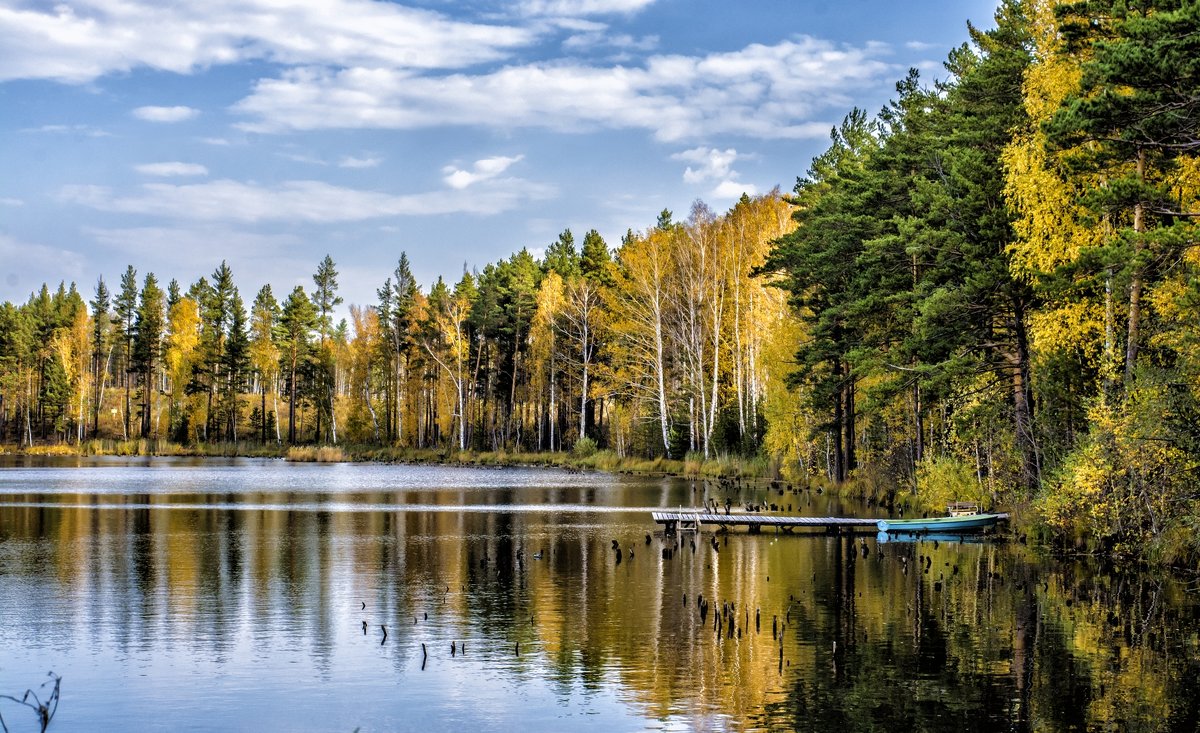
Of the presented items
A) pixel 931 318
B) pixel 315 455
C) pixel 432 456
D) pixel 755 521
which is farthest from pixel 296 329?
pixel 931 318

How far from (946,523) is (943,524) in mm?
99

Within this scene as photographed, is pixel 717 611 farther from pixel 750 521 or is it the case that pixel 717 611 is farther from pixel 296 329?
pixel 296 329

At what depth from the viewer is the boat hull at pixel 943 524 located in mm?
37000

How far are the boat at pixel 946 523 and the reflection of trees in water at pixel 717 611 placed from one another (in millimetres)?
1313

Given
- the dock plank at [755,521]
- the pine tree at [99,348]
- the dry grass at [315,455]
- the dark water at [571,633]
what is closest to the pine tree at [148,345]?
the pine tree at [99,348]

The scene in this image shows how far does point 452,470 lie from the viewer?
8469cm

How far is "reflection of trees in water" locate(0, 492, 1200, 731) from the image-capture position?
1673 cm

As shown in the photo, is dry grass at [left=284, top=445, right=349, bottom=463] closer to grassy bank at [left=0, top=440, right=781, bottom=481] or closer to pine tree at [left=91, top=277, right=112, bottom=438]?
grassy bank at [left=0, top=440, right=781, bottom=481]

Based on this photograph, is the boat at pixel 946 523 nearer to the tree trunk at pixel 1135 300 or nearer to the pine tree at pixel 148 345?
the tree trunk at pixel 1135 300

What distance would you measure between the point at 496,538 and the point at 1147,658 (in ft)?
72.3

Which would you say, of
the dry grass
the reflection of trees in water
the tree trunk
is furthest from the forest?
the dry grass

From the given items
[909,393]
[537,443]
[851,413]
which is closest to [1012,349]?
[909,393]

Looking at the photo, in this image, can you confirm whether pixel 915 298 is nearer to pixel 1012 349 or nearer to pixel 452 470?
pixel 1012 349

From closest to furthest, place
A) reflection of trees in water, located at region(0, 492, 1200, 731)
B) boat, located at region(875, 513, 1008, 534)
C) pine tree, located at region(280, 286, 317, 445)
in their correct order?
reflection of trees in water, located at region(0, 492, 1200, 731)
boat, located at region(875, 513, 1008, 534)
pine tree, located at region(280, 286, 317, 445)
